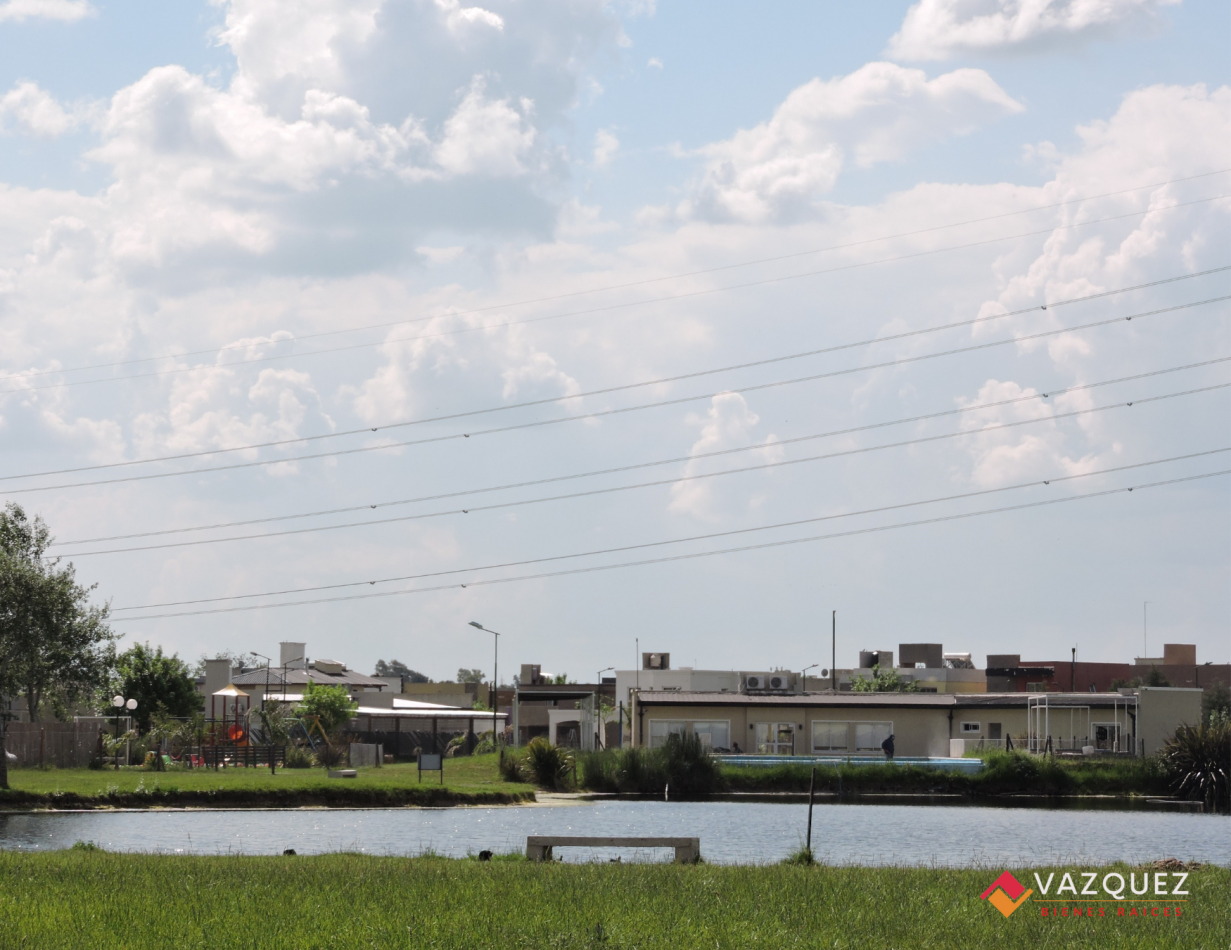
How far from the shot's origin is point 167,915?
46.8 ft

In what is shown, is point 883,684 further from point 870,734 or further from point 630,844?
point 630,844

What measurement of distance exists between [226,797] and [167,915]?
30842mm

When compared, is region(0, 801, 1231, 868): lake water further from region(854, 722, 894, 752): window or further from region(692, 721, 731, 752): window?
region(692, 721, 731, 752): window

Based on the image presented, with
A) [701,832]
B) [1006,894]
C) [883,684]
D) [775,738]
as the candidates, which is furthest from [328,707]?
[1006,894]

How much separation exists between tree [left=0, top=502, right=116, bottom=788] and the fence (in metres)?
8.89

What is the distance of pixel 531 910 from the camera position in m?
14.9

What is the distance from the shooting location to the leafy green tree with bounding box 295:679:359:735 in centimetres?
7369

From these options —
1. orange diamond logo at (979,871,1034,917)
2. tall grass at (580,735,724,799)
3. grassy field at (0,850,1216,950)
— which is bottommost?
tall grass at (580,735,724,799)

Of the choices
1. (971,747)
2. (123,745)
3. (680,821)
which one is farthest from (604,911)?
(971,747)

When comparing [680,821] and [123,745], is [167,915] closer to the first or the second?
[680,821]

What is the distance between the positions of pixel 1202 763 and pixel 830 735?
1848 cm

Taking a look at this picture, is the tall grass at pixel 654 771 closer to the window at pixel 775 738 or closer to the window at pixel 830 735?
the window at pixel 775 738

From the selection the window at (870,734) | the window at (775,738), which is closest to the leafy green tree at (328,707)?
the window at (775,738)

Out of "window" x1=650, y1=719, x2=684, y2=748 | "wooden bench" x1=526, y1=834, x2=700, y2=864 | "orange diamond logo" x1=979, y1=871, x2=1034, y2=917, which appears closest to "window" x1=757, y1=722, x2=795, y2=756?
"window" x1=650, y1=719, x2=684, y2=748
